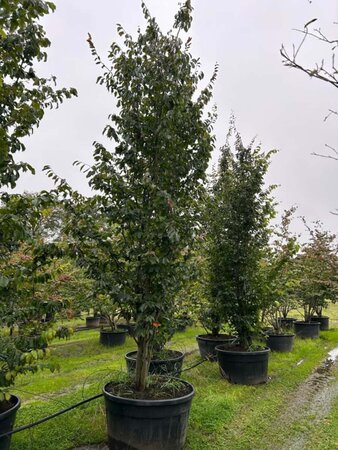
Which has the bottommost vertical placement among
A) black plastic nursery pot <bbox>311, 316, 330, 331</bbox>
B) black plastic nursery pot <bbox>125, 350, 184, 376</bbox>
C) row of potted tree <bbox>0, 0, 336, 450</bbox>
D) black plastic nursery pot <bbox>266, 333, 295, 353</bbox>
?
black plastic nursery pot <bbox>125, 350, 184, 376</bbox>

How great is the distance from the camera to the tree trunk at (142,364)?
3703 millimetres

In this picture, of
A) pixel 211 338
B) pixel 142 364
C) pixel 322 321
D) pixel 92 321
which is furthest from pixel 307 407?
pixel 92 321

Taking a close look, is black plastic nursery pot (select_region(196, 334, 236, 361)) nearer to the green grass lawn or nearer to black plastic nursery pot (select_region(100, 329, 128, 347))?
the green grass lawn

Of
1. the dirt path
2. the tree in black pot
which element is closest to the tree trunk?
the tree in black pot

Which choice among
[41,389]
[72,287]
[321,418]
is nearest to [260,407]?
[321,418]

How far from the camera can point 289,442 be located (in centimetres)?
370

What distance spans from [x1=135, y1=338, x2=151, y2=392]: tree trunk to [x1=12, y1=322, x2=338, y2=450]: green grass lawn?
0.58 meters

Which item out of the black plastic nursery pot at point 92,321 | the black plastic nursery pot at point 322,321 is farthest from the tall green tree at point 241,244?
the black plastic nursery pot at point 92,321

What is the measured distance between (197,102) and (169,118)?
0.53m

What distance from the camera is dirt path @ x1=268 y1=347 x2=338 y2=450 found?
3.79 metres

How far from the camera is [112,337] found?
9273 mm

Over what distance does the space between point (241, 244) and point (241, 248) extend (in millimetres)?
69

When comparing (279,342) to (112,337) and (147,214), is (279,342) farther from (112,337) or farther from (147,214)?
(147,214)

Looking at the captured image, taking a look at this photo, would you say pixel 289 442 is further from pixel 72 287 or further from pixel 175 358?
pixel 72 287
